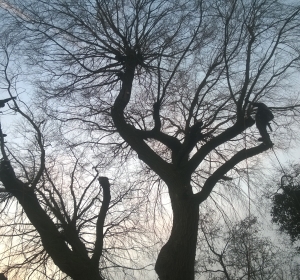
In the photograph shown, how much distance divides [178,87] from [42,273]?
460 cm

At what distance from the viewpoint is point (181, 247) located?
3.94 meters

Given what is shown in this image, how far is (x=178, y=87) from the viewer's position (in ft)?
20.9

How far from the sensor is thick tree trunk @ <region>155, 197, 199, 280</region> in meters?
3.79

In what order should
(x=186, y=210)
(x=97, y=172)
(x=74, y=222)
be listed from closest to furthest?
(x=186, y=210)
(x=74, y=222)
(x=97, y=172)

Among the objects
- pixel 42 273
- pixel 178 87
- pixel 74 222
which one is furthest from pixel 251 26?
pixel 42 273

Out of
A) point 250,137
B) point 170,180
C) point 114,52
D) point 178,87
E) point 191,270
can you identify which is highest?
point 114,52

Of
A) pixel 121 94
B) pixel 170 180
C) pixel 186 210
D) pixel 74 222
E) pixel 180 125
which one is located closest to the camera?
pixel 186 210

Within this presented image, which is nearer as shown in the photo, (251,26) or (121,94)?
(251,26)

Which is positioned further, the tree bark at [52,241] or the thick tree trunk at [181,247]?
the tree bark at [52,241]

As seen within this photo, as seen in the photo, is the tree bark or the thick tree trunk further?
the tree bark

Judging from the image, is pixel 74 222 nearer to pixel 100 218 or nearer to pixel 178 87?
Answer: pixel 100 218

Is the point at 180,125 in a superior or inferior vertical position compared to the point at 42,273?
superior

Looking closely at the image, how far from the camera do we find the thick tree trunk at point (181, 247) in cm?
379

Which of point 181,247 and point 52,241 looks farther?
point 52,241
